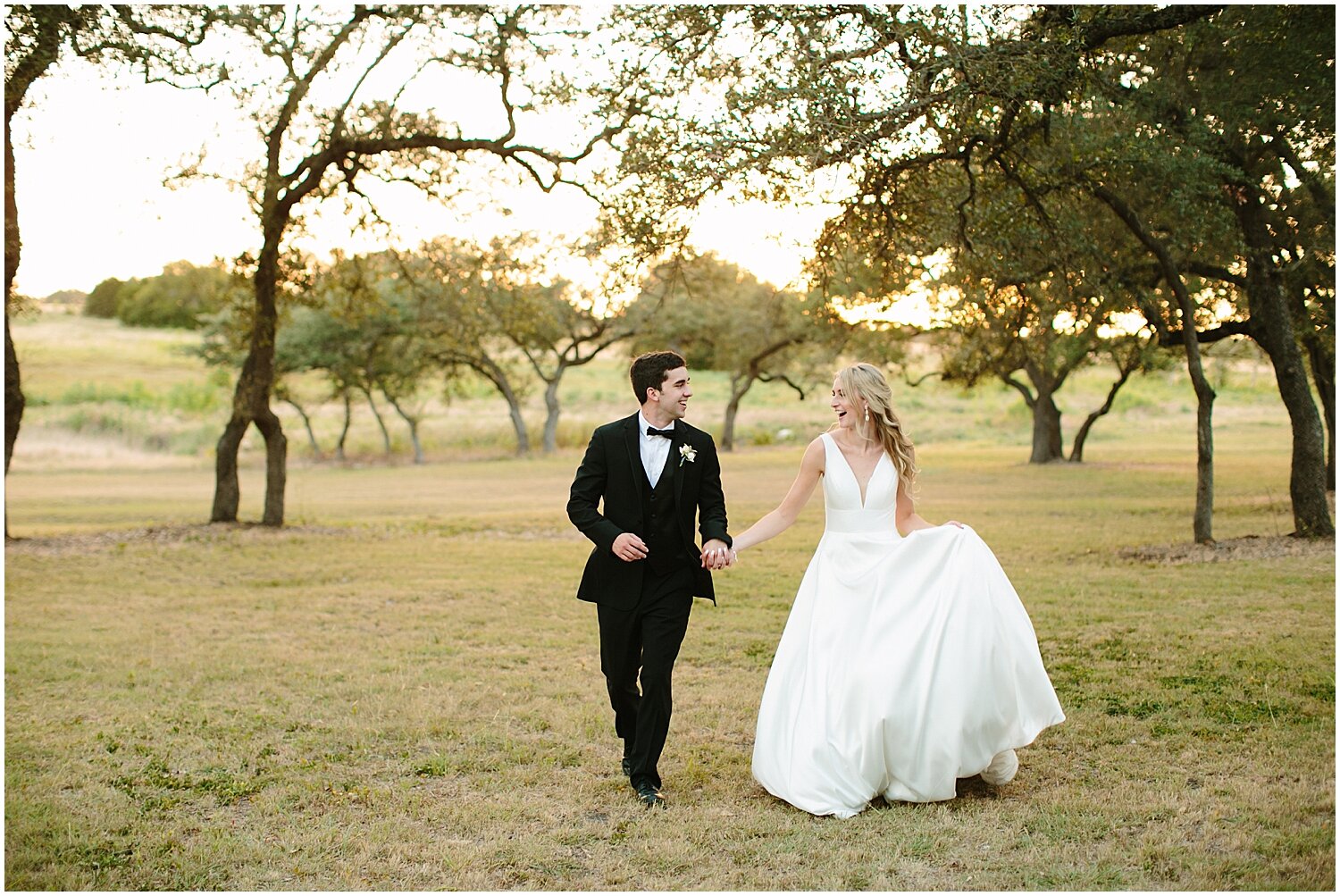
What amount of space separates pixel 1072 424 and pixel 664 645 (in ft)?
204

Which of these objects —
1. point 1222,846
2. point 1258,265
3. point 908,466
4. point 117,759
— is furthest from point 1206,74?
point 117,759

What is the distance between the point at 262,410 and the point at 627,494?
15048mm

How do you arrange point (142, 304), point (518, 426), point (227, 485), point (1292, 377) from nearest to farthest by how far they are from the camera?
1. point (1292, 377)
2. point (227, 485)
3. point (518, 426)
4. point (142, 304)

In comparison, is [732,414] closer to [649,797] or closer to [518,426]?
[518,426]

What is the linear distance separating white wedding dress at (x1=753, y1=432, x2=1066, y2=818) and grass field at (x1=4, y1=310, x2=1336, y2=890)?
0.19m

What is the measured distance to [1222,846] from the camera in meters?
4.80

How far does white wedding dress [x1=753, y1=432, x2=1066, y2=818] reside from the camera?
5.38 metres

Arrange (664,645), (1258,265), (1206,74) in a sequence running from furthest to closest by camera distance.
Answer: (1258,265)
(1206,74)
(664,645)

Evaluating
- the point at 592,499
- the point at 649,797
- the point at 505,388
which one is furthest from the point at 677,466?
the point at 505,388

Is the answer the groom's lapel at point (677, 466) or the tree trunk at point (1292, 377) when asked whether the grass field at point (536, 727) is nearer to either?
the tree trunk at point (1292, 377)

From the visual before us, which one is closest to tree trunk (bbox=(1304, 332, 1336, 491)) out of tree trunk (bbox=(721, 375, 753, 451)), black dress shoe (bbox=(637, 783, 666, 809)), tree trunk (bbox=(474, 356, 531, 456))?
black dress shoe (bbox=(637, 783, 666, 809))

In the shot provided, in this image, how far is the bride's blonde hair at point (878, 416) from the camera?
580 centimetres

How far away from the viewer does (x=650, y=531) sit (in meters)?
5.72

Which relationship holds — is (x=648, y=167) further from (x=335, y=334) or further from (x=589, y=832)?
(x=335, y=334)
